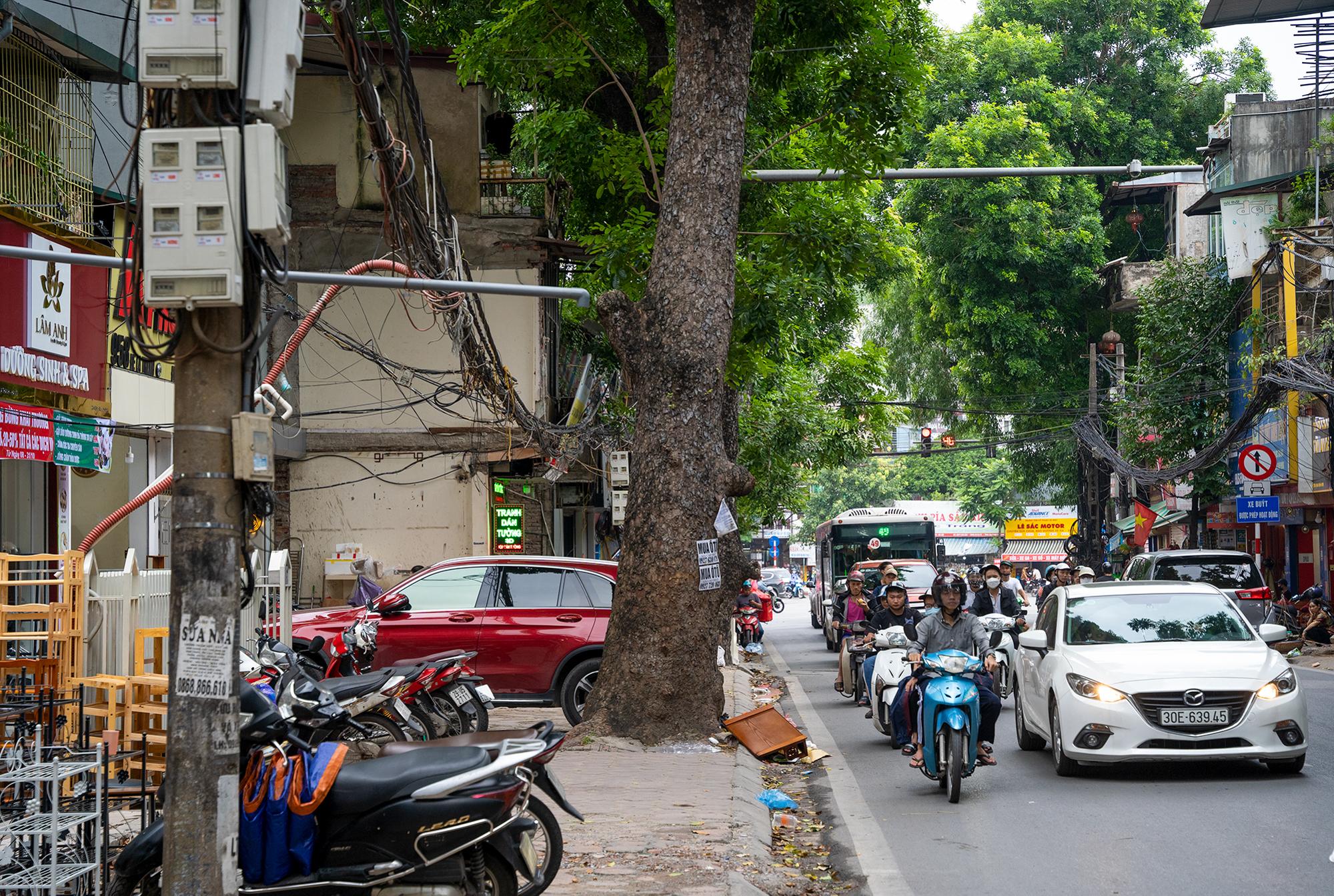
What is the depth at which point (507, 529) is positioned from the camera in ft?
77.7

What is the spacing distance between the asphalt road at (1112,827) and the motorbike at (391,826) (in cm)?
284

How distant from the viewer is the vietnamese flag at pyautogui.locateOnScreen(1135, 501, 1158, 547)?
2149 inches

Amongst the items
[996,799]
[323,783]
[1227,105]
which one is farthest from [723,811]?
[1227,105]

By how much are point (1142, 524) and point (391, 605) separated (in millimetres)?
47552

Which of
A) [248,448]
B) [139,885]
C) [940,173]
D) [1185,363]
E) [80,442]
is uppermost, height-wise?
[940,173]

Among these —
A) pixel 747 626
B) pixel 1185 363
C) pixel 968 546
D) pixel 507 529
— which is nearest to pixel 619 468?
pixel 507 529

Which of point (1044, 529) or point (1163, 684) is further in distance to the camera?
point (1044, 529)

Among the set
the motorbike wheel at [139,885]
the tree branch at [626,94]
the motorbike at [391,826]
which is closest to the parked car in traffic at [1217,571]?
the tree branch at [626,94]

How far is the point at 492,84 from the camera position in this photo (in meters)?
17.9

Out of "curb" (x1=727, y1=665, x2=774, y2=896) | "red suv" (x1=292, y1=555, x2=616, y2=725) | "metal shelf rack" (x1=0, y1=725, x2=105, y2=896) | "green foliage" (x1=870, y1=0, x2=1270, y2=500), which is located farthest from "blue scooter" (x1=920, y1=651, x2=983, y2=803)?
"green foliage" (x1=870, y1=0, x2=1270, y2=500)

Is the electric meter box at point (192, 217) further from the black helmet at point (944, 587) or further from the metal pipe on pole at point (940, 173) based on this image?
the metal pipe on pole at point (940, 173)

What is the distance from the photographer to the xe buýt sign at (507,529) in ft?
77.6

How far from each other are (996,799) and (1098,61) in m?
38.5

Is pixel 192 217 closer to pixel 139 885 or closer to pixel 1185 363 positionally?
pixel 139 885
